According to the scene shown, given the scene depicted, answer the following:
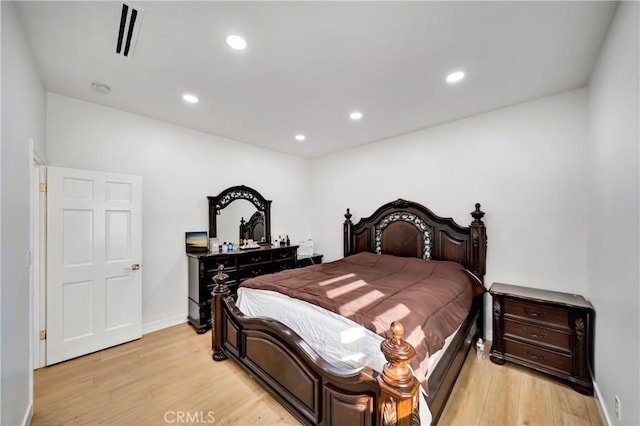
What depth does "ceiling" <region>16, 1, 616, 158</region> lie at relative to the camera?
160 cm

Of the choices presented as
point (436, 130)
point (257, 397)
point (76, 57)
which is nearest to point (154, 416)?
point (257, 397)

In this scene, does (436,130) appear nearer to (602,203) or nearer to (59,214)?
(602,203)

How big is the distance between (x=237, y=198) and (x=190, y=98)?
5.69ft

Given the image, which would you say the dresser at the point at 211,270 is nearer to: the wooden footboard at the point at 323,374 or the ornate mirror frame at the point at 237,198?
the ornate mirror frame at the point at 237,198

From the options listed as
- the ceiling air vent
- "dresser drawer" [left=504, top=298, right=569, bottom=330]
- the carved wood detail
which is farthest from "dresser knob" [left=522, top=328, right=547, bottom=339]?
the ceiling air vent

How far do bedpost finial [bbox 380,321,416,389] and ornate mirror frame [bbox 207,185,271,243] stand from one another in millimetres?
3277

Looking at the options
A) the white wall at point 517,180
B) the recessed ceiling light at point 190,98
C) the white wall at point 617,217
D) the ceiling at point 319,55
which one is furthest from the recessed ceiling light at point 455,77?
the recessed ceiling light at point 190,98

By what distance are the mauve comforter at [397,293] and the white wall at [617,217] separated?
88cm

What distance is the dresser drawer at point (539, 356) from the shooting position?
2.19m

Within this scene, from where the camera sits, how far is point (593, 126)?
2.22 m

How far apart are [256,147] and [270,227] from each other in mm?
1462

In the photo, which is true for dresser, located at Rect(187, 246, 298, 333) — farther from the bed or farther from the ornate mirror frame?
the bed

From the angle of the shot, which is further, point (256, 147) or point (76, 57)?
point (256, 147)

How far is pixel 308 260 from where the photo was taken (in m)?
4.59
